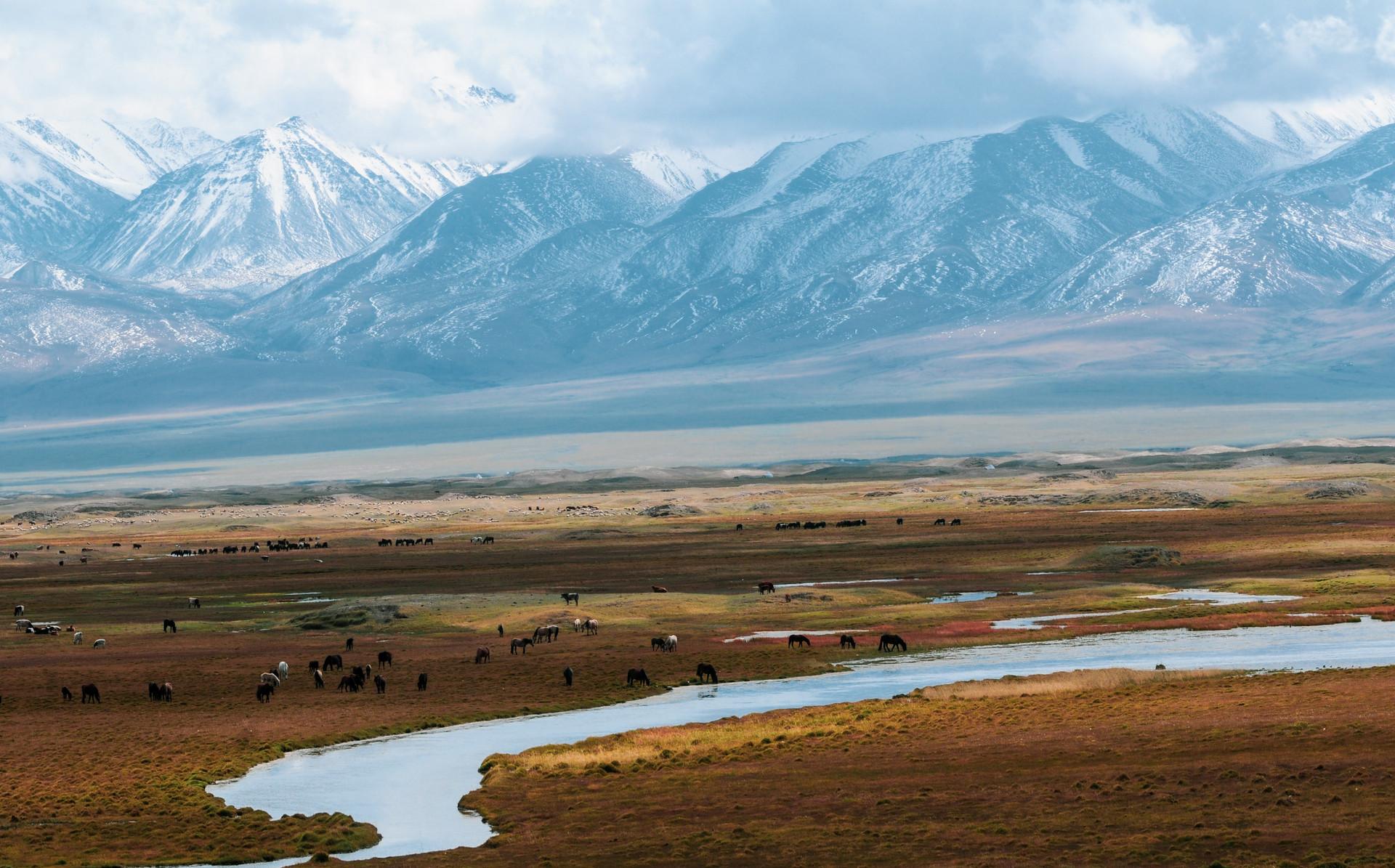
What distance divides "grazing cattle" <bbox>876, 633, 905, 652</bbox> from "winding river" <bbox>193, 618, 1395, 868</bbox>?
178 centimetres

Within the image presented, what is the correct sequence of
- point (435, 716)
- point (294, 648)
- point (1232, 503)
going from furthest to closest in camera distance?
point (1232, 503) < point (294, 648) < point (435, 716)

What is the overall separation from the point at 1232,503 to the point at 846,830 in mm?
148093

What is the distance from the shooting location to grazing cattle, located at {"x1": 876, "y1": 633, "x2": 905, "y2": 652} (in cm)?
7119

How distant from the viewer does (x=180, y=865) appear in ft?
120

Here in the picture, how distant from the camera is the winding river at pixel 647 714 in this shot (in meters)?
42.7

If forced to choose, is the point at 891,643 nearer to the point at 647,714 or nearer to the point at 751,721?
the point at 647,714

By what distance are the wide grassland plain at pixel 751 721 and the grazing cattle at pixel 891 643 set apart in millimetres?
745

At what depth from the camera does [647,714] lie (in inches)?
2237

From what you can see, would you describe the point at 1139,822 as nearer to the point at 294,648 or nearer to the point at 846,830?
the point at 846,830

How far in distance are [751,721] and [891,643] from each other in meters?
19.7

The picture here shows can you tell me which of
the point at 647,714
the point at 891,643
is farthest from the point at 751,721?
the point at 891,643

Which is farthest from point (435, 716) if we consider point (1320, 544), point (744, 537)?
point (744, 537)

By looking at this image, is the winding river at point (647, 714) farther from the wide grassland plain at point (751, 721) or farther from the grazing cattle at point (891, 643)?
the grazing cattle at point (891, 643)

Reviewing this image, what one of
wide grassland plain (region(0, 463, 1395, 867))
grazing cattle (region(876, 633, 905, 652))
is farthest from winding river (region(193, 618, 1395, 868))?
grazing cattle (region(876, 633, 905, 652))
